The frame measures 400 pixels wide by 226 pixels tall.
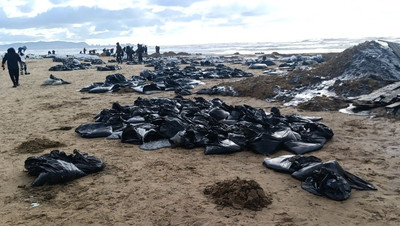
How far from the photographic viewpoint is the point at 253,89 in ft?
35.6

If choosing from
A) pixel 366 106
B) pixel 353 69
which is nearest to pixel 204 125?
pixel 366 106

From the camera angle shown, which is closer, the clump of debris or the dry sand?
the dry sand

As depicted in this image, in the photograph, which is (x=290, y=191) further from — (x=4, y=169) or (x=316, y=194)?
(x=4, y=169)

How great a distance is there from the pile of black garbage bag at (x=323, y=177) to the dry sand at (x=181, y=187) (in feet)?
0.31

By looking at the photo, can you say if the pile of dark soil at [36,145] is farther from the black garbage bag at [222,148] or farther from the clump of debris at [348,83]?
the clump of debris at [348,83]

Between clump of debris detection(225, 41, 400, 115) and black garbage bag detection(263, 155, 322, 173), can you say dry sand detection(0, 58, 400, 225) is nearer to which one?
black garbage bag detection(263, 155, 322, 173)

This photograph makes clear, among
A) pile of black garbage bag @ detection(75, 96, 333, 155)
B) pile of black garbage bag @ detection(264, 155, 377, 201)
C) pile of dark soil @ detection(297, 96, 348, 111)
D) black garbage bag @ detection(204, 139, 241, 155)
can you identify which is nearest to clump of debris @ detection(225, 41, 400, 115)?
pile of dark soil @ detection(297, 96, 348, 111)

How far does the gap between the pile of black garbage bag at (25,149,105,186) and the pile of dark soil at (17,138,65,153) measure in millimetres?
1206

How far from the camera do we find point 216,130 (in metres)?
5.73

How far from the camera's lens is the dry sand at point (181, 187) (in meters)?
3.16

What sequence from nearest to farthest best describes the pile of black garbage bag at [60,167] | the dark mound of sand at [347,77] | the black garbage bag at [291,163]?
1. the pile of black garbage bag at [60,167]
2. the black garbage bag at [291,163]
3. the dark mound of sand at [347,77]

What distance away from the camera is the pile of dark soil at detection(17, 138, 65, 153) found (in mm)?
5378

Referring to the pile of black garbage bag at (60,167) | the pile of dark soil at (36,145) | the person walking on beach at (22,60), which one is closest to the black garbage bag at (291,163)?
the pile of black garbage bag at (60,167)

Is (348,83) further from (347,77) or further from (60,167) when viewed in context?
(60,167)
